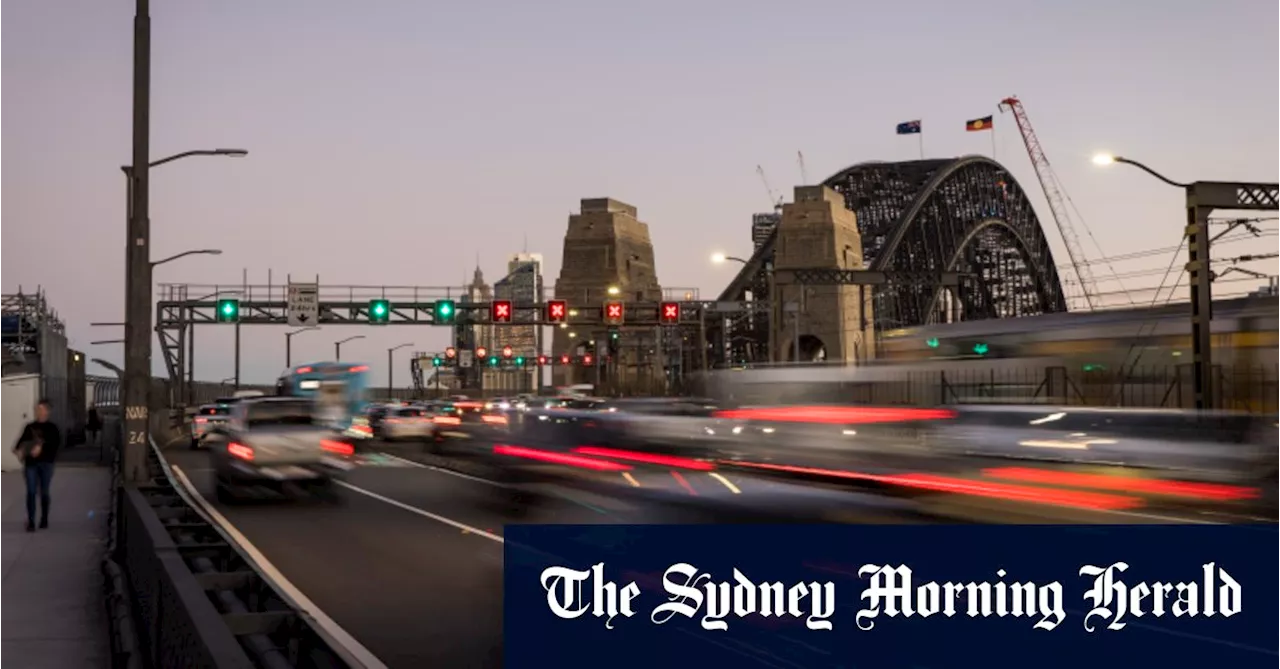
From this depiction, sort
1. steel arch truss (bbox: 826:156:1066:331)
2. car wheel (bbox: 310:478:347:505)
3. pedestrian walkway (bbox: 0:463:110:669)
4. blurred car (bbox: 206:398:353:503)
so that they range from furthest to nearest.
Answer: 1. steel arch truss (bbox: 826:156:1066:331)
2. car wheel (bbox: 310:478:347:505)
3. blurred car (bbox: 206:398:353:503)
4. pedestrian walkway (bbox: 0:463:110:669)

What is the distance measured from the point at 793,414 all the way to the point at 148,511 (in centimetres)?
797

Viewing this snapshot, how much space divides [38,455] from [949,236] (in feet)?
442

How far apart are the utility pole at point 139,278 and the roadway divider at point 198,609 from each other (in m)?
9.60

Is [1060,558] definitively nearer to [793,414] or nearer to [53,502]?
[793,414]

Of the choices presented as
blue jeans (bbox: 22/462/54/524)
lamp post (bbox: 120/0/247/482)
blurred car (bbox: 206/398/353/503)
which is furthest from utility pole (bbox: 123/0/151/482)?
blue jeans (bbox: 22/462/54/524)

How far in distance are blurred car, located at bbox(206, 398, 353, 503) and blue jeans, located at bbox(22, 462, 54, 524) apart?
485cm

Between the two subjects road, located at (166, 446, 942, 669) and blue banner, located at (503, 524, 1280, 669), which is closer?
blue banner, located at (503, 524, 1280, 669)

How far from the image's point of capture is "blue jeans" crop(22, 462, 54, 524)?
20.3 meters

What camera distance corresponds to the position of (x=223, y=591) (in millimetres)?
9258

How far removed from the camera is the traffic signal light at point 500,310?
70.4m

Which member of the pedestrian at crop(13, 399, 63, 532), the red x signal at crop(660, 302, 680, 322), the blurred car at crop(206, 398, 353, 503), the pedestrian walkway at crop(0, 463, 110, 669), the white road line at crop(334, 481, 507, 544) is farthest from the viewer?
the red x signal at crop(660, 302, 680, 322)

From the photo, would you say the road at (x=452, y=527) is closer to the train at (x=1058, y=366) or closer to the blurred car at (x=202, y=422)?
the train at (x=1058, y=366)

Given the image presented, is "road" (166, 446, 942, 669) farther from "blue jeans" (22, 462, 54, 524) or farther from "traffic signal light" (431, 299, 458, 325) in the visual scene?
"traffic signal light" (431, 299, 458, 325)

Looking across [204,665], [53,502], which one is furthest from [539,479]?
[204,665]
